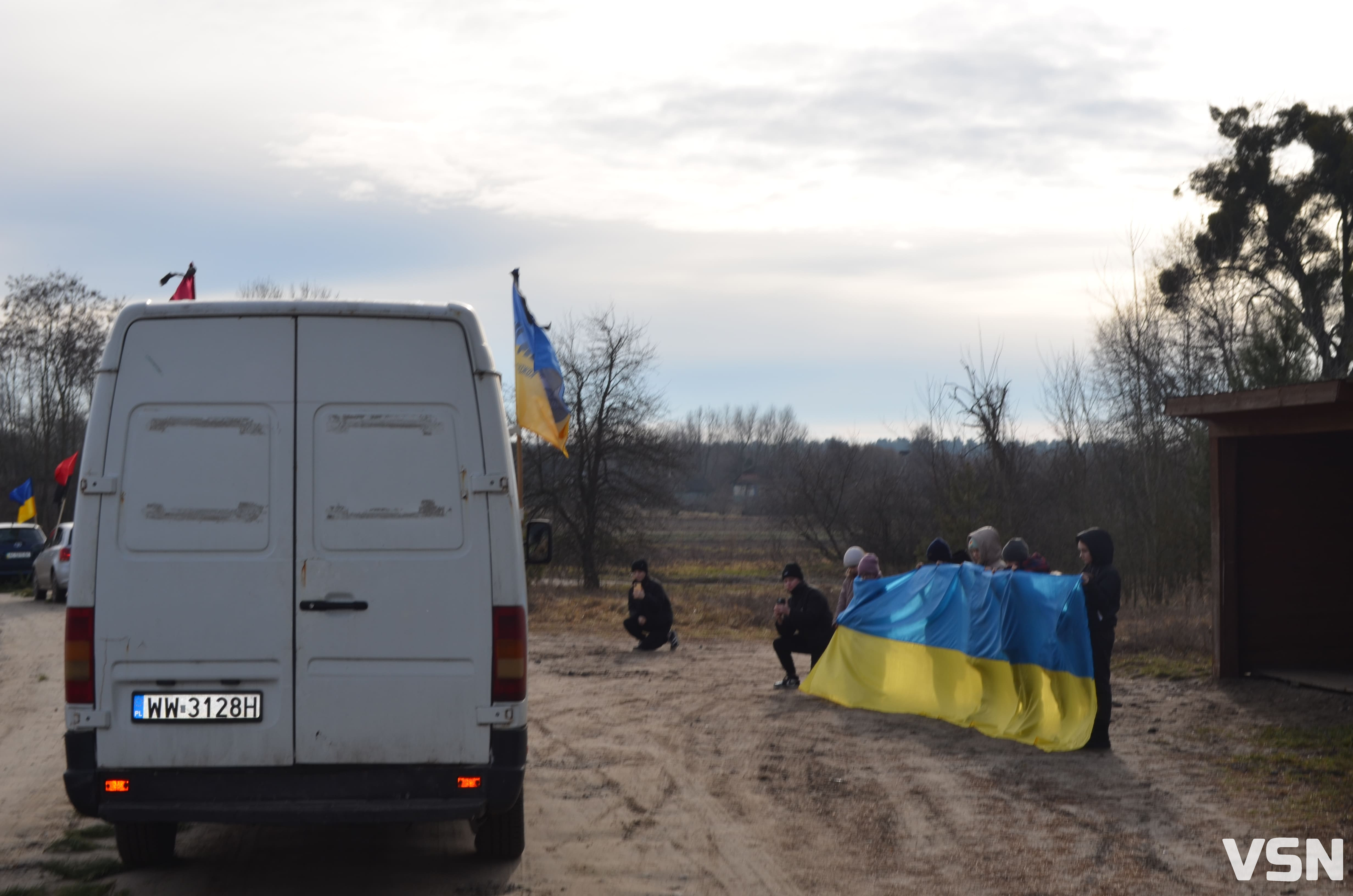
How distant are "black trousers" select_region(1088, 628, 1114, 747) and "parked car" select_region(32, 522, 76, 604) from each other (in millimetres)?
20066

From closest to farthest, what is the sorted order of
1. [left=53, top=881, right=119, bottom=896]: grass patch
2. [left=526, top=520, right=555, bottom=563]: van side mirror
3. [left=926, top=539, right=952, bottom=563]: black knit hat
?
[left=53, top=881, right=119, bottom=896]: grass patch → [left=526, top=520, right=555, bottom=563]: van side mirror → [left=926, top=539, right=952, bottom=563]: black knit hat

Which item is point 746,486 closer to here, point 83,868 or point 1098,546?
point 1098,546

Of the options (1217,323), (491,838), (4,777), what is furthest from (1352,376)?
(1217,323)

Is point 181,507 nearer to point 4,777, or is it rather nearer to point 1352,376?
point 4,777

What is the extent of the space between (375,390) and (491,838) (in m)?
2.54

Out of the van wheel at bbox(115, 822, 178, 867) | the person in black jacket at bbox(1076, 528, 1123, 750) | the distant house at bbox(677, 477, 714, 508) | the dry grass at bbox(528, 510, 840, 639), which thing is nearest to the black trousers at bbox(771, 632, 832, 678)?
the person in black jacket at bbox(1076, 528, 1123, 750)

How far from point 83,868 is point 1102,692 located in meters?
7.23

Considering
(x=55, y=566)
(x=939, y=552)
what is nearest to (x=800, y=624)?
(x=939, y=552)

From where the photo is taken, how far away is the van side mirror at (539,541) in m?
6.96

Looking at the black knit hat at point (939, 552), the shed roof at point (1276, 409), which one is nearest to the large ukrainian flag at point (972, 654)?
the black knit hat at point (939, 552)

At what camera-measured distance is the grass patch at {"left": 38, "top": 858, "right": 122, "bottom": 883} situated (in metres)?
5.95

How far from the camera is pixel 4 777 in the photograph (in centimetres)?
861

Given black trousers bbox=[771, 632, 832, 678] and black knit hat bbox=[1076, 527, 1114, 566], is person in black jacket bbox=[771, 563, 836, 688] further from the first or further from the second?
black knit hat bbox=[1076, 527, 1114, 566]

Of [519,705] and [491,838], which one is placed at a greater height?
[519,705]
